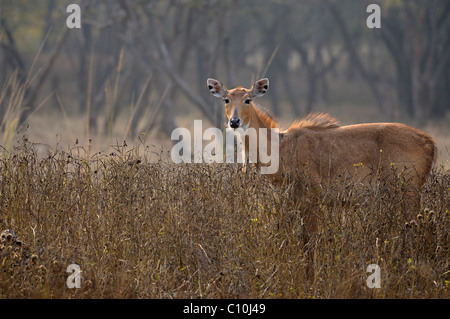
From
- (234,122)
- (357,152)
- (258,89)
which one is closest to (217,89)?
(258,89)

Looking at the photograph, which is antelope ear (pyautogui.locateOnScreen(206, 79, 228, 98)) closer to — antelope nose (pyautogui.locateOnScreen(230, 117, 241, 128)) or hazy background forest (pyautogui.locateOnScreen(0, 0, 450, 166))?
antelope nose (pyautogui.locateOnScreen(230, 117, 241, 128))

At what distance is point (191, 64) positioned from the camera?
1806 inches

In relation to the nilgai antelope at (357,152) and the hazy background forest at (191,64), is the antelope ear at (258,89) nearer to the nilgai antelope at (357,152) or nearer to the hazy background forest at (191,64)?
the nilgai antelope at (357,152)

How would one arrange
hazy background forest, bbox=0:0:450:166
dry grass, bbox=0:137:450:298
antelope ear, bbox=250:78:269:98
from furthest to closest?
hazy background forest, bbox=0:0:450:166, antelope ear, bbox=250:78:269:98, dry grass, bbox=0:137:450:298

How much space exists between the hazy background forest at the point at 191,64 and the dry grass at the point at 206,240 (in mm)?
2813

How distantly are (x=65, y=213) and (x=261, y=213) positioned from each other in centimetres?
186

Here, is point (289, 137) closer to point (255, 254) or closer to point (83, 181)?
point (255, 254)

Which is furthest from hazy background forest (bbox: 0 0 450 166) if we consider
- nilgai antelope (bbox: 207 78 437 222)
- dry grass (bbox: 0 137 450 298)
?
dry grass (bbox: 0 137 450 298)

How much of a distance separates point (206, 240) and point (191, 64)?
41563mm

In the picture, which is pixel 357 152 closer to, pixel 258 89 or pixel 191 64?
pixel 258 89

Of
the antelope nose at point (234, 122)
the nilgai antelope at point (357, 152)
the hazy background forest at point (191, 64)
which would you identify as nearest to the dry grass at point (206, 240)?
the nilgai antelope at point (357, 152)

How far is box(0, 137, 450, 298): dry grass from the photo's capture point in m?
4.63

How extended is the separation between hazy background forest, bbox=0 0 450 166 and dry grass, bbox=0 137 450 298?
2.81 metres
